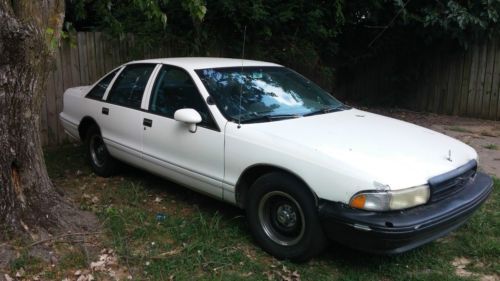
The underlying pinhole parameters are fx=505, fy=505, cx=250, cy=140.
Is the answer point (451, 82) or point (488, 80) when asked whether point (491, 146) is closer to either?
point (488, 80)

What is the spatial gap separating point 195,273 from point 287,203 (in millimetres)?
889

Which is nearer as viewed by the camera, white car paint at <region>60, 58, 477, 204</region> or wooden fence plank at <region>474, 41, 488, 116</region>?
white car paint at <region>60, 58, 477, 204</region>

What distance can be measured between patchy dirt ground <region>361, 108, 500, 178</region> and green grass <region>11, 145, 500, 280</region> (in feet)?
5.79

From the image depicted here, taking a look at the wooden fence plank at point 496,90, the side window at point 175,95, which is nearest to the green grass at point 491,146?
the wooden fence plank at point 496,90

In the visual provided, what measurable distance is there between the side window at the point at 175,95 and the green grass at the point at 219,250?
0.99m

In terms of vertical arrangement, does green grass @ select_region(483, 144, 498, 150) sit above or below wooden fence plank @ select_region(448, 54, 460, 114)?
below

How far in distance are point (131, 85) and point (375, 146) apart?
116 inches

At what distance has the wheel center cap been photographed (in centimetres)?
393

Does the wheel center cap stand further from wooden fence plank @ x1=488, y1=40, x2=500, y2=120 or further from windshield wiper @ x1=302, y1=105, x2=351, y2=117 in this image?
wooden fence plank @ x1=488, y1=40, x2=500, y2=120

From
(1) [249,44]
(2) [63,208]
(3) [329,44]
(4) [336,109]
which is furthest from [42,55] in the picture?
(3) [329,44]

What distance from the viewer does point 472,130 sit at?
8.93m

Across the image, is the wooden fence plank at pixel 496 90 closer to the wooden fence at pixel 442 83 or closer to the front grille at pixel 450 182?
the wooden fence at pixel 442 83

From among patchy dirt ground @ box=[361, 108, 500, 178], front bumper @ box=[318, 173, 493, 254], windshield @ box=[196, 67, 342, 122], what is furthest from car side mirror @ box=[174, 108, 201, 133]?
Answer: patchy dirt ground @ box=[361, 108, 500, 178]

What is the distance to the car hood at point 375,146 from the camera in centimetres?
350
